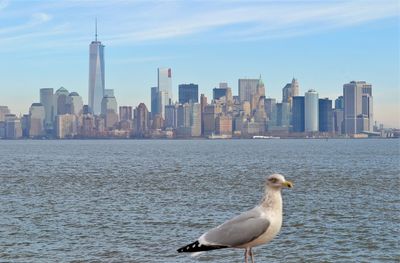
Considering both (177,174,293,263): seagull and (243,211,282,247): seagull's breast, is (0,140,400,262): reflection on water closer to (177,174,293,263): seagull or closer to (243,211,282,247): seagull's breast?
(177,174,293,263): seagull

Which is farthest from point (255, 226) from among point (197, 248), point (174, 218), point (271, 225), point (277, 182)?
point (174, 218)

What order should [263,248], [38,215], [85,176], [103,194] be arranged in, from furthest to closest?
[85,176], [103,194], [38,215], [263,248]

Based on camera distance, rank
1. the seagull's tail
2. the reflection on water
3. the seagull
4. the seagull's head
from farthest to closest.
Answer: the reflection on water → the seagull's tail → the seagull → the seagull's head

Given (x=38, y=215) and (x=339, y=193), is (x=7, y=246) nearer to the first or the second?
(x=38, y=215)

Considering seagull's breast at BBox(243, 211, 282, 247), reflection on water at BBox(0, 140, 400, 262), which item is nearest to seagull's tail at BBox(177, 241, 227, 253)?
seagull's breast at BBox(243, 211, 282, 247)

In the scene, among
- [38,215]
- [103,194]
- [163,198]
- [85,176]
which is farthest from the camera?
[85,176]

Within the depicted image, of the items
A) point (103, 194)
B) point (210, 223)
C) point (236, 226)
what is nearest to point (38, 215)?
point (210, 223)

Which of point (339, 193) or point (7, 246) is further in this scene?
point (339, 193)

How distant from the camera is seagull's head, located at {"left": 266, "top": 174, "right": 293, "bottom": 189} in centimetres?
1113

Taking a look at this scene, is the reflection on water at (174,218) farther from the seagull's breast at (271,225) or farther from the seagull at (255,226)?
the seagull's breast at (271,225)

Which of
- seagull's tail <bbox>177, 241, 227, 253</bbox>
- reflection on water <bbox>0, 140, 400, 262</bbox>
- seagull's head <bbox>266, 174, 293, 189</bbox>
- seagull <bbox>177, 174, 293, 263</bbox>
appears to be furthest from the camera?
reflection on water <bbox>0, 140, 400, 262</bbox>

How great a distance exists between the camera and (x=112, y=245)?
29.4m

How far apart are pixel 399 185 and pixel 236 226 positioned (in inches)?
2172

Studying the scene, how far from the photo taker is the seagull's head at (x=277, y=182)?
36.5 feet
